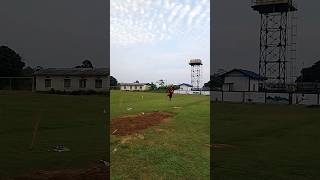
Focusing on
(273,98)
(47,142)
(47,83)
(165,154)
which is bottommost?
(165,154)

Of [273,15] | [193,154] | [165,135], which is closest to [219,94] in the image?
[273,15]

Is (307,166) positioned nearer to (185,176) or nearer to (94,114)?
(185,176)

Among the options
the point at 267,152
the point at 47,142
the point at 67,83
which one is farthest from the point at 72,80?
the point at 267,152

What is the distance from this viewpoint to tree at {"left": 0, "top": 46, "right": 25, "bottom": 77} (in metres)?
66.3

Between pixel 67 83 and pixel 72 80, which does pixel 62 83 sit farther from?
pixel 72 80

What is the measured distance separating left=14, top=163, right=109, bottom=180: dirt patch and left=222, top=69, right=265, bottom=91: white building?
44.3 meters

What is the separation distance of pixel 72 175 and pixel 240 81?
4615cm

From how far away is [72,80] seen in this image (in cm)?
5316

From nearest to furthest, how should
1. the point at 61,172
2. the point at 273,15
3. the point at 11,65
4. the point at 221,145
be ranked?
the point at 61,172 → the point at 221,145 → the point at 273,15 → the point at 11,65

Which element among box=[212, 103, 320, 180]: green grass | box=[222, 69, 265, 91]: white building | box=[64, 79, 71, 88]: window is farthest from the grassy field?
box=[222, 69, 265, 91]: white building

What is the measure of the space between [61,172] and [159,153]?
4.28 metres

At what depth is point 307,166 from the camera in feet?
37.6

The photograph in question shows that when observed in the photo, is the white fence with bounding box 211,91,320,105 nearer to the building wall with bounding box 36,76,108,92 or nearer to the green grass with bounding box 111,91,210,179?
the building wall with bounding box 36,76,108,92

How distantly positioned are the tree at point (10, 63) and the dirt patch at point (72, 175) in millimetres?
57936
